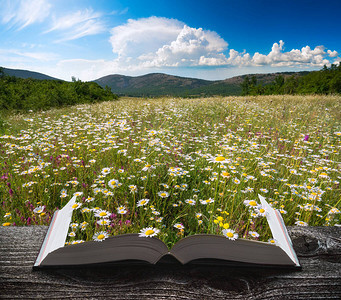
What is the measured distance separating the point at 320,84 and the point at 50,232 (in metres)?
51.1

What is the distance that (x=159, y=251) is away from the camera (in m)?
0.55

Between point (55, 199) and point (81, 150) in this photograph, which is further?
point (81, 150)

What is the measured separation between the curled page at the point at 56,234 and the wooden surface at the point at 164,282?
34mm

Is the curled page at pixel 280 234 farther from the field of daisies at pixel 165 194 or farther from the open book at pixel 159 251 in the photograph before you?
the field of daisies at pixel 165 194

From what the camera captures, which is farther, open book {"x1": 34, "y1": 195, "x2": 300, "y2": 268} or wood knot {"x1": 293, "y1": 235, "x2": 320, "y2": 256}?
wood knot {"x1": 293, "y1": 235, "x2": 320, "y2": 256}

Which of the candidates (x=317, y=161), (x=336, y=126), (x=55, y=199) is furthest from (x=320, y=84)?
(x=55, y=199)

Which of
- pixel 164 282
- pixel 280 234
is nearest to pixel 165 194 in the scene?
pixel 280 234

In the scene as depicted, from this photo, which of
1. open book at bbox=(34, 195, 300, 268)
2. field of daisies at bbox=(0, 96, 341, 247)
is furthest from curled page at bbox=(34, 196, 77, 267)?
field of daisies at bbox=(0, 96, 341, 247)

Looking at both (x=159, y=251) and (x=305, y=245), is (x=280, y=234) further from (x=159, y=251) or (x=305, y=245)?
(x=159, y=251)

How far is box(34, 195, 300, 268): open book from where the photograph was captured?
1.65 ft

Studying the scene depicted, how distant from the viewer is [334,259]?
24.4 inches

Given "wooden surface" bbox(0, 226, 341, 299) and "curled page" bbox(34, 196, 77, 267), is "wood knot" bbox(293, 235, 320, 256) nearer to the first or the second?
"wooden surface" bbox(0, 226, 341, 299)

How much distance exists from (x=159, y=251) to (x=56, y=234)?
0.33 meters

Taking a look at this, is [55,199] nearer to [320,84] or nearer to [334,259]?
[334,259]
